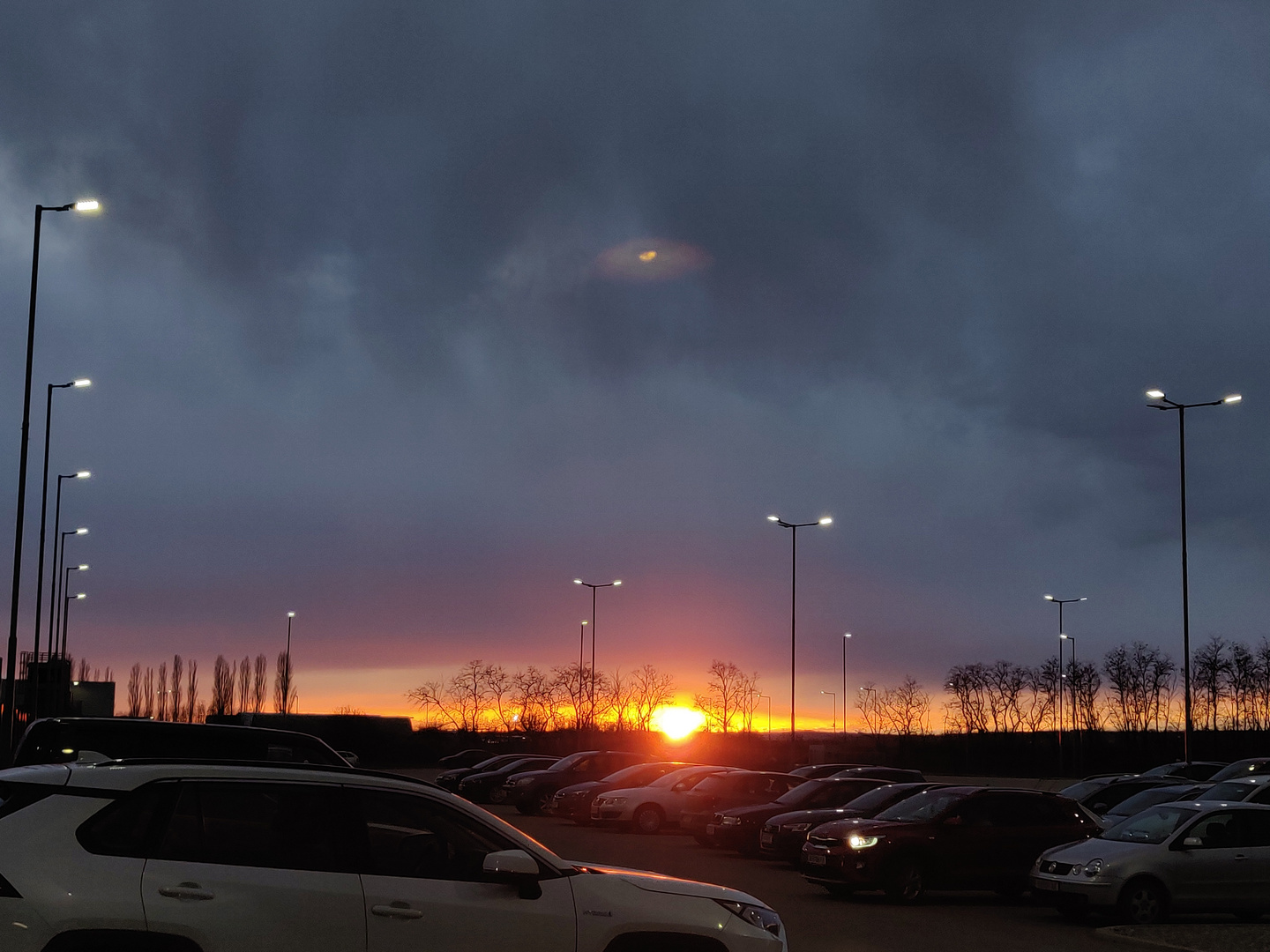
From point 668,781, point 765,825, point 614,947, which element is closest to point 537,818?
point 668,781

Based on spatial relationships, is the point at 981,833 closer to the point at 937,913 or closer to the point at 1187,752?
the point at 937,913

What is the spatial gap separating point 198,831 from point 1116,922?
13.2 metres

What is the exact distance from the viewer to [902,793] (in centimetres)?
2062

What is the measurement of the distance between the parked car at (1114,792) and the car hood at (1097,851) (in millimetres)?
10164

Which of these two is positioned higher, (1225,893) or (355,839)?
(355,839)

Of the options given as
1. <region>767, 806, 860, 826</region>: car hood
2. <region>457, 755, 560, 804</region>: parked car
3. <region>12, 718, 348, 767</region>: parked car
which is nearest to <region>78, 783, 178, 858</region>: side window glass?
<region>12, 718, 348, 767</region>: parked car

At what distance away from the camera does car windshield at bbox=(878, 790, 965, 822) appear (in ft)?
58.5

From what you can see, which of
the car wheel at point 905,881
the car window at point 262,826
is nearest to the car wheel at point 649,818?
the car wheel at point 905,881

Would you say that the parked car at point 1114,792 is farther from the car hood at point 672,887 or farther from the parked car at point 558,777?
the car hood at point 672,887

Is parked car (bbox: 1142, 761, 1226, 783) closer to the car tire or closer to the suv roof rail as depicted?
the car tire

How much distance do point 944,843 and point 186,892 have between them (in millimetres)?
13438

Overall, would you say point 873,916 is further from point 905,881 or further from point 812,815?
point 812,815

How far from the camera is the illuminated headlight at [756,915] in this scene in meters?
7.21

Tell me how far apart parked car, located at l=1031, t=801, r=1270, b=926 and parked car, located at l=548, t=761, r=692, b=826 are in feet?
50.8
